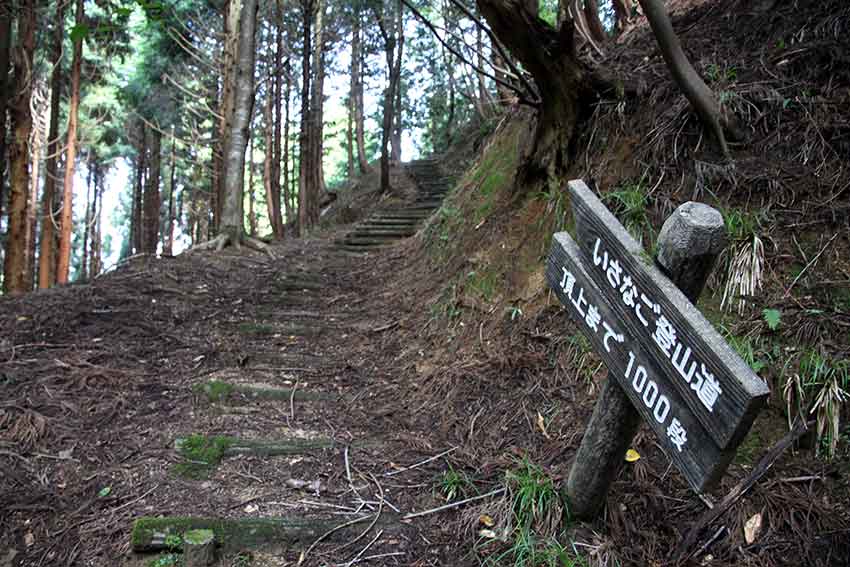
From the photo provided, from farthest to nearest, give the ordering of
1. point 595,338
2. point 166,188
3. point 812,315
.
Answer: point 166,188, point 812,315, point 595,338

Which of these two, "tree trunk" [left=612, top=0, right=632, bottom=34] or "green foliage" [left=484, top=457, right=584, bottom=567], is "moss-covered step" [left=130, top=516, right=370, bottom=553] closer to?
"green foliage" [left=484, top=457, right=584, bottom=567]

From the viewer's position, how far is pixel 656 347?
66.7 inches

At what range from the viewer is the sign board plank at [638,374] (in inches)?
60.4

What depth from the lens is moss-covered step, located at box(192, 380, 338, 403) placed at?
3797mm

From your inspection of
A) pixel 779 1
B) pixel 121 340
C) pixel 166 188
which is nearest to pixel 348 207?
pixel 121 340

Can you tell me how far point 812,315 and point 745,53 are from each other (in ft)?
7.73

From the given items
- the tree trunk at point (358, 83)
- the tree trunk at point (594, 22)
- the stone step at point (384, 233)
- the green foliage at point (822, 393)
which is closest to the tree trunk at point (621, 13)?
the tree trunk at point (594, 22)

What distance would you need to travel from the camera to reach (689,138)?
143 inches

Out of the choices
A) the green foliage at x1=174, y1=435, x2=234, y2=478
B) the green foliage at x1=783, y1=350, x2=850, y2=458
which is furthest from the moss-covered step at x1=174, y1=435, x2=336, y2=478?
the green foliage at x1=783, y1=350, x2=850, y2=458

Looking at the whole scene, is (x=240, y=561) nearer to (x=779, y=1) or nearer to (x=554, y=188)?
(x=554, y=188)

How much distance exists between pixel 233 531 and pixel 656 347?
6.51ft

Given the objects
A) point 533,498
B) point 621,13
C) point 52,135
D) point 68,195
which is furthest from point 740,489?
point 68,195

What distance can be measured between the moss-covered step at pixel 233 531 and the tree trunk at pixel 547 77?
320 cm

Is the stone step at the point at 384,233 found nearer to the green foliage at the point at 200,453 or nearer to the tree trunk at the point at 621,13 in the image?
the tree trunk at the point at 621,13
